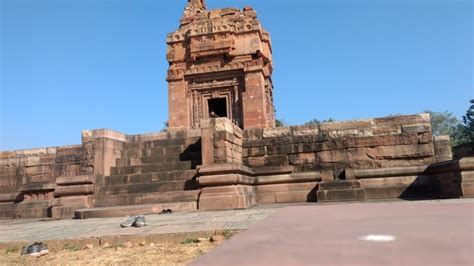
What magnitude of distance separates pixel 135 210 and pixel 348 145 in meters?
5.26

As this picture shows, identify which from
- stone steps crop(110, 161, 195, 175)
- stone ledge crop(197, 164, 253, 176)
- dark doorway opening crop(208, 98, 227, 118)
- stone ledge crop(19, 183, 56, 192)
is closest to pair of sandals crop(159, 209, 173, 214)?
stone ledge crop(197, 164, 253, 176)

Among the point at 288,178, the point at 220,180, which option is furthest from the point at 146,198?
the point at 288,178

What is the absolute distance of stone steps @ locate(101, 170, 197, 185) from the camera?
8.59 meters

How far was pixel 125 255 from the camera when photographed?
11.1 feet

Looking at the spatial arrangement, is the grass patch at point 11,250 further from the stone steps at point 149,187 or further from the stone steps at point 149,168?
the stone steps at point 149,168

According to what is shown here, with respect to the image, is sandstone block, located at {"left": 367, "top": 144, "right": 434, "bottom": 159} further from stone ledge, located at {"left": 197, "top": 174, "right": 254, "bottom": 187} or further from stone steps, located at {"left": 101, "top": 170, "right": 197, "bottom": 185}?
stone steps, located at {"left": 101, "top": 170, "right": 197, "bottom": 185}

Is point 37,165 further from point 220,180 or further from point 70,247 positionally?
point 70,247

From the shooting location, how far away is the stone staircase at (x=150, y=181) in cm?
710

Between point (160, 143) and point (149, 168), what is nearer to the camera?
point (149, 168)

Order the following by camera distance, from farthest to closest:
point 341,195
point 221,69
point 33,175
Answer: point 221,69, point 33,175, point 341,195

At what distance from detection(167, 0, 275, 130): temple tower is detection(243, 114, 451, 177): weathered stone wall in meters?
5.48

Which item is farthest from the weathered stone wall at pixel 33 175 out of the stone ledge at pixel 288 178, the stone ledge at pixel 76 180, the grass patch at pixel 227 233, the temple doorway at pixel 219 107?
the temple doorway at pixel 219 107

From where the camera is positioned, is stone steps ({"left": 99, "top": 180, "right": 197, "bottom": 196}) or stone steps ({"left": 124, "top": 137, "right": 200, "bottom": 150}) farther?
stone steps ({"left": 124, "top": 137, "right": 200, "bottom": 150})

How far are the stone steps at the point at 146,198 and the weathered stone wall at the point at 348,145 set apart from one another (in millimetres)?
2548
